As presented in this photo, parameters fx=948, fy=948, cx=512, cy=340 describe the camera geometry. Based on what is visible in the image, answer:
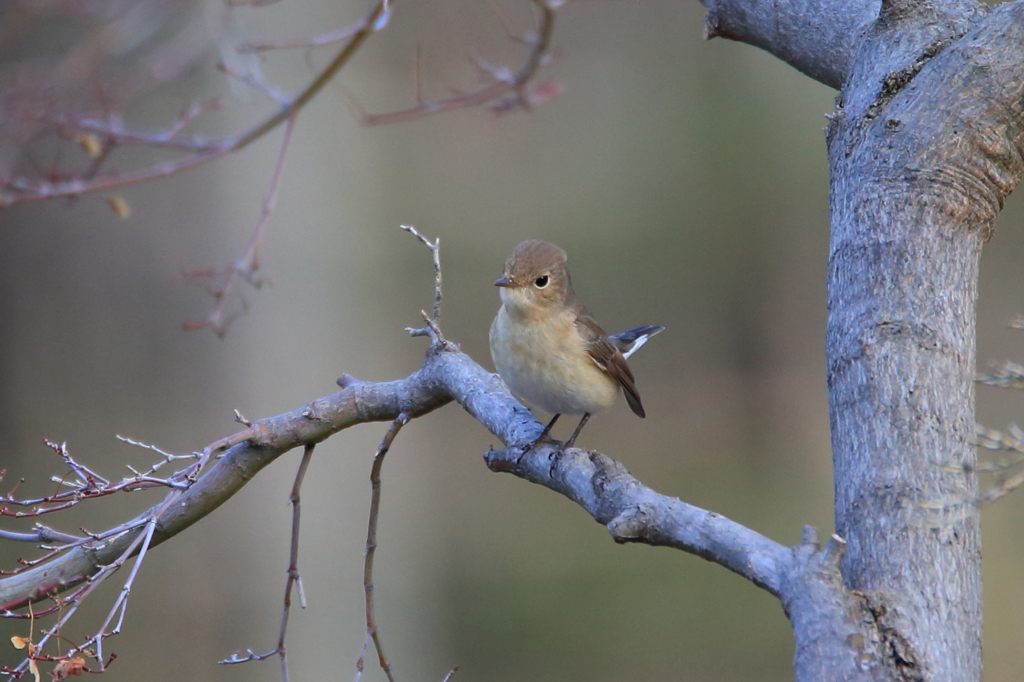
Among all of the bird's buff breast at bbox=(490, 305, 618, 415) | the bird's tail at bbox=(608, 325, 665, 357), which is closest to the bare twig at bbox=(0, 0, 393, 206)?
the bird's buff breast at bbox=(490, 305, 618, 415)

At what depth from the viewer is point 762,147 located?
9.14 meters

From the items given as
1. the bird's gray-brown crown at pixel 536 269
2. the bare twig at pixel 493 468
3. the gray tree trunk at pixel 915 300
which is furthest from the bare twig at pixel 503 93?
the gray tree trunk at pixel 915 300

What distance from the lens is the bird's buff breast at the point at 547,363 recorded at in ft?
10.6

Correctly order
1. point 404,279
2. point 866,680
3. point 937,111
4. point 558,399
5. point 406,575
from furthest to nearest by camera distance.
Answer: point 404,279, point 406,575, point 558,399, point 937,111, point 866,680

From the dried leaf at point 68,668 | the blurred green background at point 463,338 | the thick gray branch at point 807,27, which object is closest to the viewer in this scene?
the dried leaf at point 68,668

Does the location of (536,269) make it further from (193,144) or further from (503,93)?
(193,144)

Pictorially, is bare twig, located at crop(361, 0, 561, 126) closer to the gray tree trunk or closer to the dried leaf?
the gray tree trunk

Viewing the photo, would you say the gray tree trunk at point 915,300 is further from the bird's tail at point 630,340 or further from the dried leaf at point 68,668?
the bird's tail at point 630,340

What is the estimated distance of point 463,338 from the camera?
8.10m

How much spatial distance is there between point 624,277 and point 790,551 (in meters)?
7.03

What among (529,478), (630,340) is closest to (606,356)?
(630,340)

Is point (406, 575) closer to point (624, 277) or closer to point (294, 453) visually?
point (294, 453)

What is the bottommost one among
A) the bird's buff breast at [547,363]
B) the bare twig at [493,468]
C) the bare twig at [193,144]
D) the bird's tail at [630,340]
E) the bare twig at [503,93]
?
the bare twig at [493,468]

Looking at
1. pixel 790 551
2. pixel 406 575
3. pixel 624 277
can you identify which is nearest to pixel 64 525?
pixel 406 575
